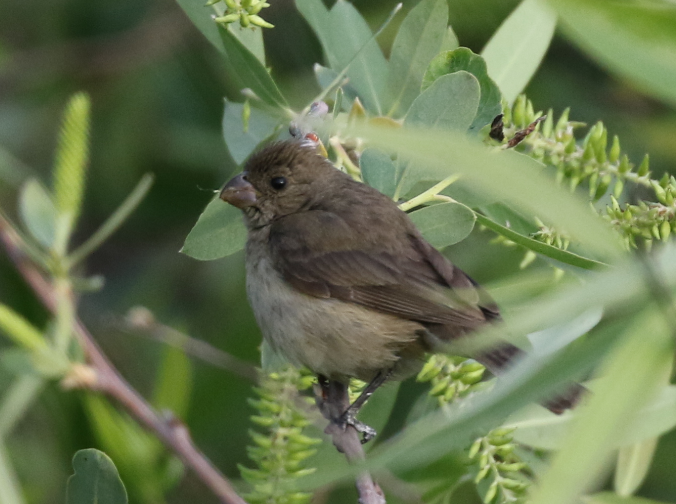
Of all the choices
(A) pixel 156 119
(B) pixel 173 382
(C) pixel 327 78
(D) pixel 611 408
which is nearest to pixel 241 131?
(C) pixel 327 78

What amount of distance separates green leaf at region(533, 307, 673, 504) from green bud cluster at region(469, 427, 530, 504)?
1420mm

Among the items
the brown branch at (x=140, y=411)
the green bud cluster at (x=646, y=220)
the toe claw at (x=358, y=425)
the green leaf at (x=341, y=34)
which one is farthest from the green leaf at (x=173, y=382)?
the green bud cluster at (x=646, y=220)

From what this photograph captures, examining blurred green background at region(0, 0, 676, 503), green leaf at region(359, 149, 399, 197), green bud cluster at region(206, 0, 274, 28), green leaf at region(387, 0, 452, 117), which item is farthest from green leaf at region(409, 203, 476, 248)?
blurred green background at region(0, 0, 676, 503)

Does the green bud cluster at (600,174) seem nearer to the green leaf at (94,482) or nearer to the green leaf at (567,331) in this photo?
the green leaf at (567,331)

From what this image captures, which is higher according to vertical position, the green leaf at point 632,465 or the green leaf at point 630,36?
the green leaf at point 630,36

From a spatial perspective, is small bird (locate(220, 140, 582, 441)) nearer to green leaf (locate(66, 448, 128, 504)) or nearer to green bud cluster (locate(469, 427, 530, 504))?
green bud cluster (locate(469, 427, 530, 504))

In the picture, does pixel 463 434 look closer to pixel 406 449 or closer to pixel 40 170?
pixel 406 449

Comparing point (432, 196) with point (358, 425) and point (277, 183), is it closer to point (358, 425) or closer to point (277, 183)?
point (358, 425)

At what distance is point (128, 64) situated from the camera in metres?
6.59

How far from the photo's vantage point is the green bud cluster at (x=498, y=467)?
2.63m

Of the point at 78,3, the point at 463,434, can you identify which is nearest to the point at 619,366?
the point at 463,434

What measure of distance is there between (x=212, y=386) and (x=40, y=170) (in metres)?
2.48

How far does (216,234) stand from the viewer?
11.0ft

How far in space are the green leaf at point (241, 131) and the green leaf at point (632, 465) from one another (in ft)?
5.50
